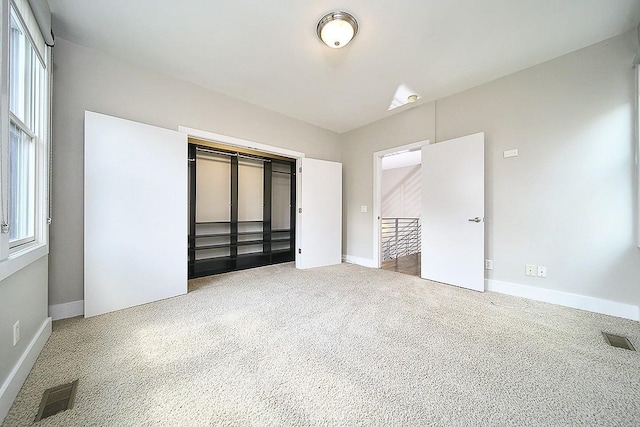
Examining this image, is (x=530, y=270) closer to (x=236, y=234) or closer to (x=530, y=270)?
(x=530, y=270)

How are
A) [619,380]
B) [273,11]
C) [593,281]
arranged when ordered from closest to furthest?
[619,380], [273,11], [593,281]

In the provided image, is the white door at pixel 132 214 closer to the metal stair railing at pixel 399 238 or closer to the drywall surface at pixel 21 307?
the drywall surface at pixel 21 307

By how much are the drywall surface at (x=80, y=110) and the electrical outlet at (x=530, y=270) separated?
4348 millimetres

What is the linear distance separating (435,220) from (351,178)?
1.88 m

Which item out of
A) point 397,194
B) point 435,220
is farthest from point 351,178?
point 397,194

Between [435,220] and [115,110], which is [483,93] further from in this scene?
[115,110]

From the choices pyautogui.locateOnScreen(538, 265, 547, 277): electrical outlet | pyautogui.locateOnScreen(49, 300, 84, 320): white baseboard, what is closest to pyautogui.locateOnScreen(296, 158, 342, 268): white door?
pyautogui.locateOnScreen(49, 300, 84, 320): white baseboard

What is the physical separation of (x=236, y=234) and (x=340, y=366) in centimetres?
317

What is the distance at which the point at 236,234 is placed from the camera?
13.4 feet

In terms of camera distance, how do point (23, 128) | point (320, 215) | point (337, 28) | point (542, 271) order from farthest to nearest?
point (320, 215) → point (542, 271) → point (337, 28) → point (23, 128)

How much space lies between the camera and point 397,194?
870cm

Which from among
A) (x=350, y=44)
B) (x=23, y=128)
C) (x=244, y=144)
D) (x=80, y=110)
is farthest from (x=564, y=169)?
(x=80, y=110)

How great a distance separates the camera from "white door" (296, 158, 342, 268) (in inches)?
159

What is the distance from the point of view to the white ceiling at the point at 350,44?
185 centimetres
